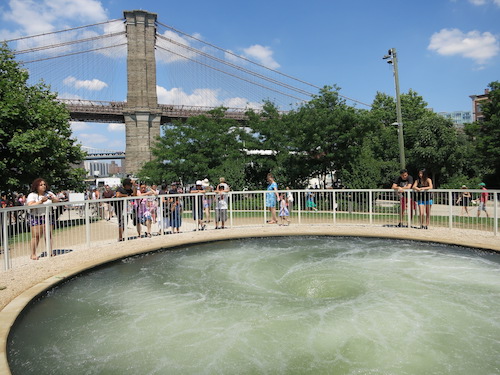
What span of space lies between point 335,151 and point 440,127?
1437 centimetres

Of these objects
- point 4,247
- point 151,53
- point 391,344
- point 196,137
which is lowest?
point 391,344

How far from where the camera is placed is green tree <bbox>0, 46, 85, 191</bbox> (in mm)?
13976

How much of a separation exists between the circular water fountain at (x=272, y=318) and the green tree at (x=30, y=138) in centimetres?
888

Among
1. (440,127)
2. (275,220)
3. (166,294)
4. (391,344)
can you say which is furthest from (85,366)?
(440,127)

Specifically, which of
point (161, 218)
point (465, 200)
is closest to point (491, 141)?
point (465, 200)

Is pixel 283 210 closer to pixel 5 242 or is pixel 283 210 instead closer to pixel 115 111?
pixel 5 242

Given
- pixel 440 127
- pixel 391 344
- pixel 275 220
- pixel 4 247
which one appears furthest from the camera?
pixel 440 127

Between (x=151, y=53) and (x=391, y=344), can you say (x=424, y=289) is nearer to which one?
(x=391, y=344)

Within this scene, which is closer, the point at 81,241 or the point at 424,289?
the point at 424,289

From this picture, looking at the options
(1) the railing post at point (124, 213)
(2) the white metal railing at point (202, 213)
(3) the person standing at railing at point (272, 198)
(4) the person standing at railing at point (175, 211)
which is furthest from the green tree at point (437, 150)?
(1) the railing post at point (124, 213)

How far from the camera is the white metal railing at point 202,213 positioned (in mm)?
8062

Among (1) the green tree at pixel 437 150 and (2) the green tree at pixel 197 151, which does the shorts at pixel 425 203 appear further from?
(1) the green tree at pixel 437 150

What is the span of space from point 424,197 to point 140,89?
46.3m

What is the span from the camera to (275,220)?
42.5ft
